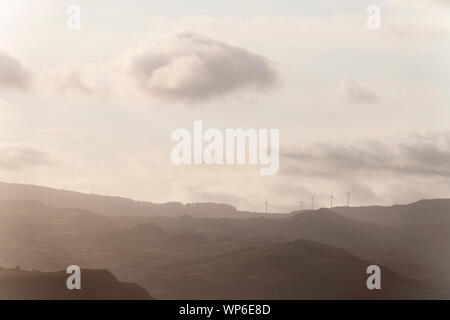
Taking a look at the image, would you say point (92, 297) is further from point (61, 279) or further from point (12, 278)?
point (12, 278)
